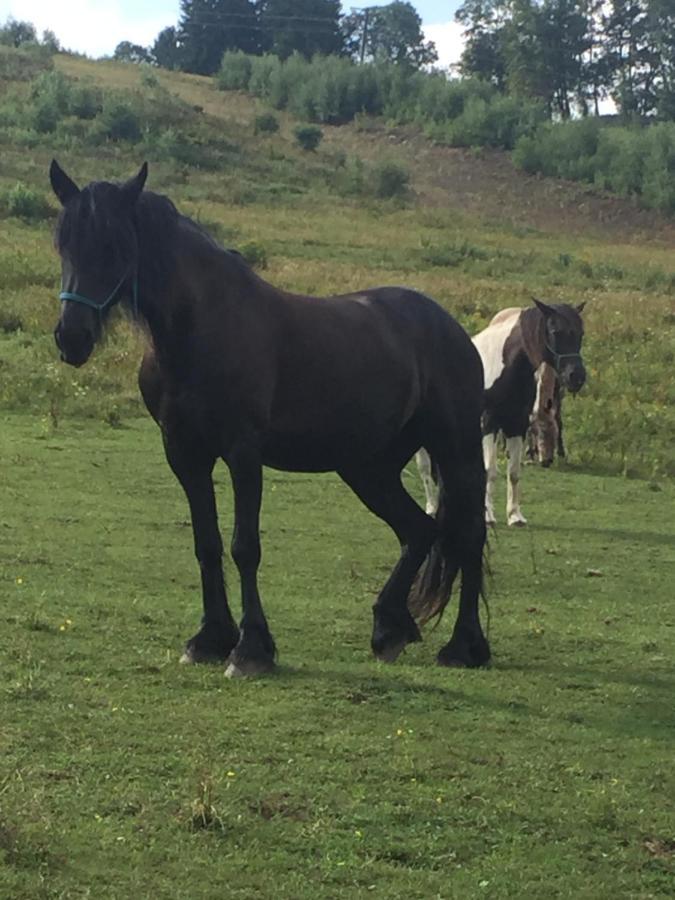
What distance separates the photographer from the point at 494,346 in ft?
44.2

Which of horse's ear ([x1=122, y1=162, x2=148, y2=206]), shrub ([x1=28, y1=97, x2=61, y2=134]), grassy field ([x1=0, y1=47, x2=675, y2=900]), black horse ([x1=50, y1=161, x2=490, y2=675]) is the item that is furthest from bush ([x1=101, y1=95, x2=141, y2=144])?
horse's ear ([x1=122, y1=162, x2=148, y2=206])

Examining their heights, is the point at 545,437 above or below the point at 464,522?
below

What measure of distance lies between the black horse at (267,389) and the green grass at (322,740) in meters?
0.37

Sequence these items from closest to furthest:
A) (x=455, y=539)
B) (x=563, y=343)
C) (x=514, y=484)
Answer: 1. (x=455, y=539)
2. (x=514, y=484)
3. (x=563, y=343)

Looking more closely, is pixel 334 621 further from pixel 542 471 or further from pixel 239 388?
pixel 542 471

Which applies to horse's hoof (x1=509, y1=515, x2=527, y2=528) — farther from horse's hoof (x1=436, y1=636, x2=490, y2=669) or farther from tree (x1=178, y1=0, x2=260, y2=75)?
tree (x1=178, y1=0, x2=260, y2=75)

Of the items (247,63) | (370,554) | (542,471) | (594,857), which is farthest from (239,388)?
(247,63)

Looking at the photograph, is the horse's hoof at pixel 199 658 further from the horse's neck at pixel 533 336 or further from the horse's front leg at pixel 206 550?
the horse's neck at pixel 533 336

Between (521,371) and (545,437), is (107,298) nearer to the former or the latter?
(521,371)

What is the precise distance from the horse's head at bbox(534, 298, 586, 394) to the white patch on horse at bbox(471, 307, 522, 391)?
0.42 metres

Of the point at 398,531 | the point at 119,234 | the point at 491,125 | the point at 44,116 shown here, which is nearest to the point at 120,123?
the point at 44,116

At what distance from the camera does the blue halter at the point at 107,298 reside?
643 centimetres

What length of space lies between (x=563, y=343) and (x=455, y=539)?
5646 mm

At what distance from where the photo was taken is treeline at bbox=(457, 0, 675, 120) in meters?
96.5
